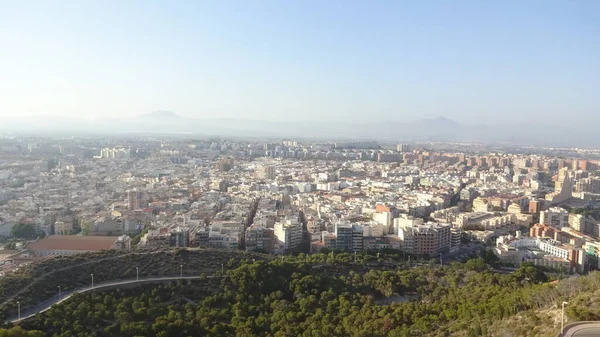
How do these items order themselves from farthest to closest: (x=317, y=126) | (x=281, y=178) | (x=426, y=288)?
(x=317, y=126) → (x=281, y=178) → (x=426, y=288)

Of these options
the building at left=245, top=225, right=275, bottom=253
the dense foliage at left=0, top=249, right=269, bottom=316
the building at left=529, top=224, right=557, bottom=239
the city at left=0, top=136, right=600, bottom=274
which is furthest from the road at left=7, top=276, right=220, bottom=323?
the building at left=529, top=224, right=557, bottom=239

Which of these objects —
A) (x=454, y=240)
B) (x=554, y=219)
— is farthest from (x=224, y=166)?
(x=454, y=240)

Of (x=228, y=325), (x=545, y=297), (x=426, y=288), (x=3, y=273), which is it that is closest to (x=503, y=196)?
(x=426, y=288)

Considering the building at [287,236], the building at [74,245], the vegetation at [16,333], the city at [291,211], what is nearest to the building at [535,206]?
the city at [291,211]

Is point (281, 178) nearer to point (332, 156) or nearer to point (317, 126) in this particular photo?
point (332, 156)

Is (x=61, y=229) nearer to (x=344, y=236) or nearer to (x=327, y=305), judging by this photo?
(x=344, y=236)

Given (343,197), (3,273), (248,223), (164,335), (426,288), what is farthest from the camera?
(343,197)

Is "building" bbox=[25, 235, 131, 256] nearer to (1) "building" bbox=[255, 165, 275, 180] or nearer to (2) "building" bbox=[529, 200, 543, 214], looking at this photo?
(2) "building" bbox=[529, 200, 543, 214]
